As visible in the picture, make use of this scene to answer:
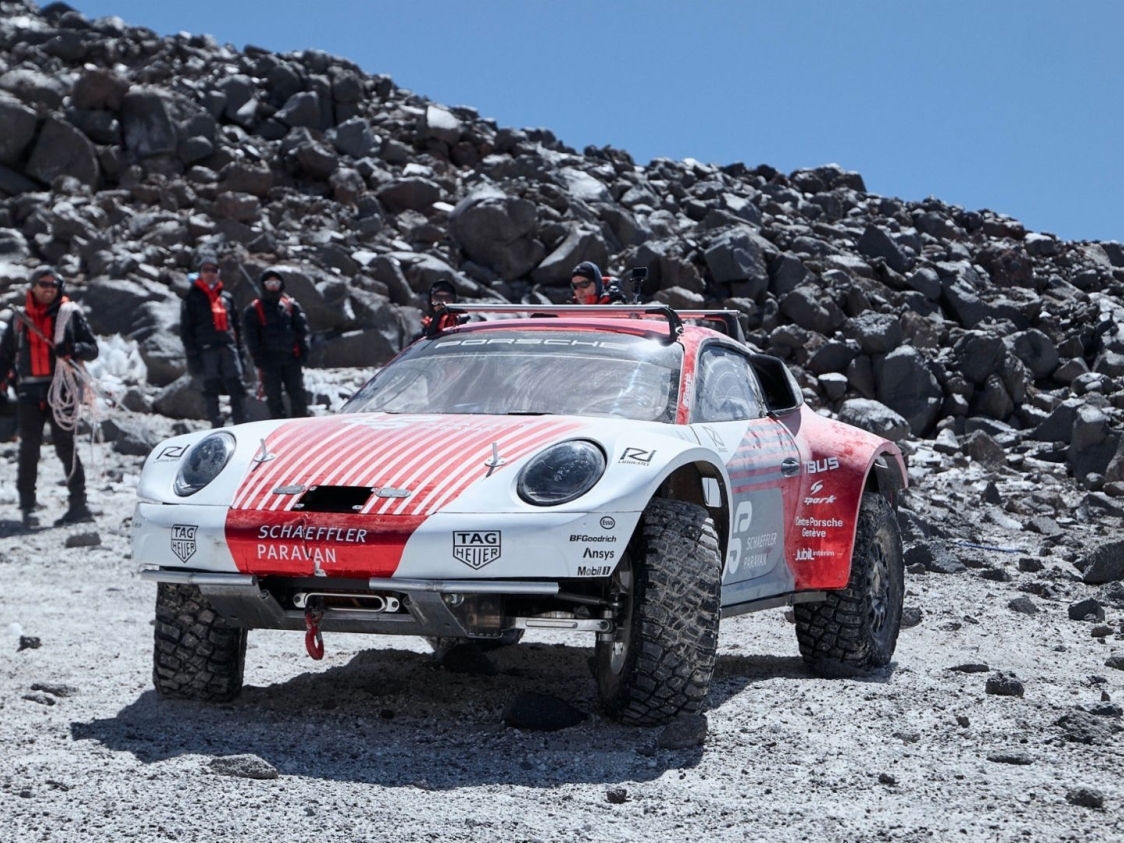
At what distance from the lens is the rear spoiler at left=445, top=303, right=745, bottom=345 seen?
21.1 ft

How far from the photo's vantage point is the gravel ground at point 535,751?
13.2ft

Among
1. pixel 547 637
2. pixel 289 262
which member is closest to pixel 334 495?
pixel 547 637

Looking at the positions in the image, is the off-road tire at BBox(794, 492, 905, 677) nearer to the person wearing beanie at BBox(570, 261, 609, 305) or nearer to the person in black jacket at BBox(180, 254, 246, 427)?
the person wearing beanie at BBox(570, 261, 609, 305)

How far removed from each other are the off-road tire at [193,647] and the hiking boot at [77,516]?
6.82 m

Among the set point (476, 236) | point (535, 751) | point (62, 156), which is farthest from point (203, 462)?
point (62, 156)

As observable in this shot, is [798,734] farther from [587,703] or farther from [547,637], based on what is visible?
[547,637]

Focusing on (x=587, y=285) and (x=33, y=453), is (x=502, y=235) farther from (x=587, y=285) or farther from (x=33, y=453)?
(x=587, y=285)

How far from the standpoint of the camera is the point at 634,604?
4980 millimetres

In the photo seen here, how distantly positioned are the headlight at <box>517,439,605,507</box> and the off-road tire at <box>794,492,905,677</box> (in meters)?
2.19

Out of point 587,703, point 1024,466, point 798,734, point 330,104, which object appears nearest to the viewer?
point 798,734

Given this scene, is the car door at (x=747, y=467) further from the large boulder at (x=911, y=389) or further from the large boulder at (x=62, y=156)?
the large boulder at (x=62, y=156)

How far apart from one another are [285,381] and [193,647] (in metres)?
9.32

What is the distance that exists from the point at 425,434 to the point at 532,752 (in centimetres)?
123

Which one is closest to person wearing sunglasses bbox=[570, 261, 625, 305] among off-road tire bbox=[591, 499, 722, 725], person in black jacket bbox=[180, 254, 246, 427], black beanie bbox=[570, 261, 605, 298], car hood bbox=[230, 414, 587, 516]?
black beanie bbox=[570, 261, 605, 298]
